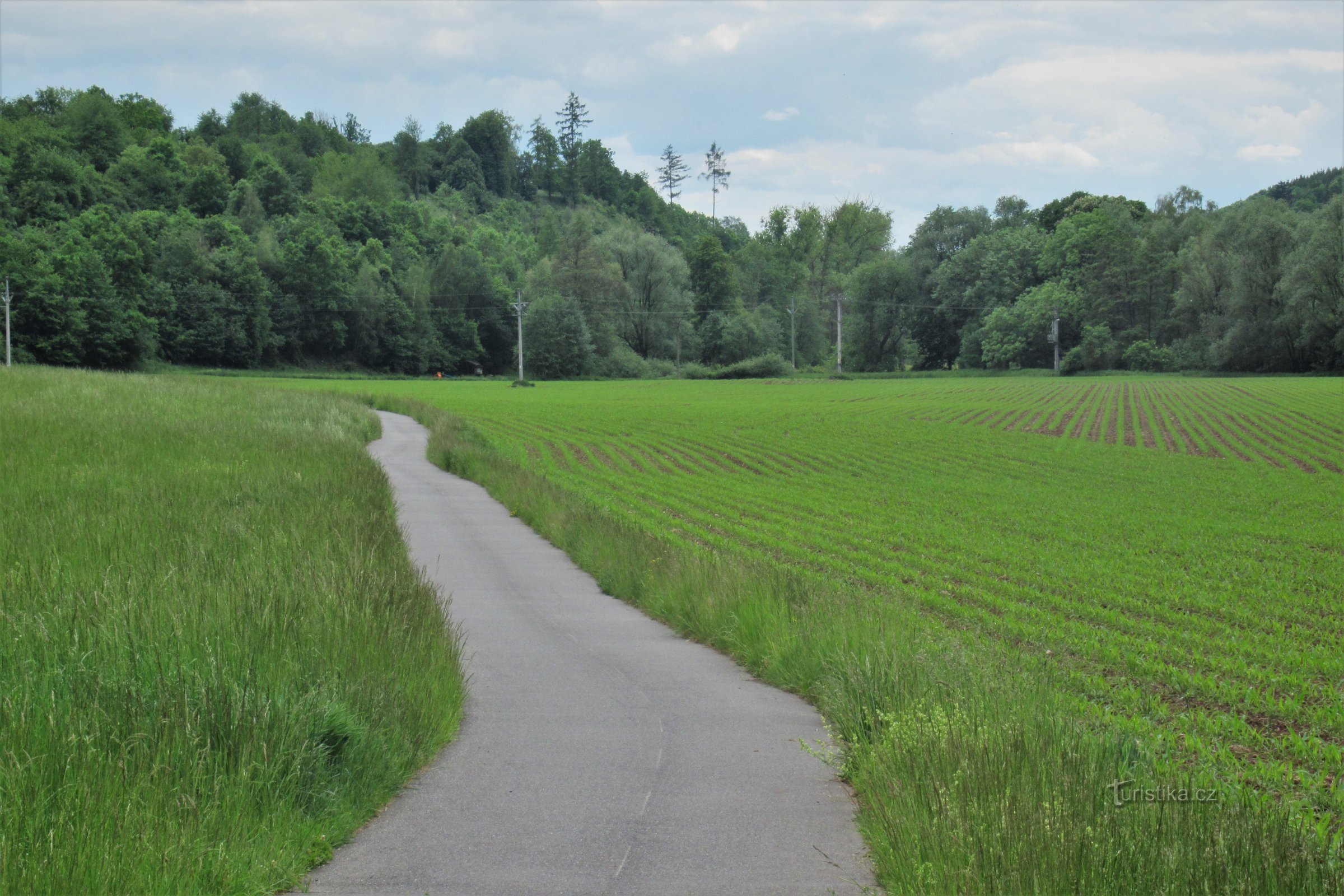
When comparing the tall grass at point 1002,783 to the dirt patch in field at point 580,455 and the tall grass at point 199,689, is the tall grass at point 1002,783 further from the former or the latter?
the dirt patch in field at point 580,455

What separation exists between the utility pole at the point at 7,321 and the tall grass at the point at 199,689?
7085cm

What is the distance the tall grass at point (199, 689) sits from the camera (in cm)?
449

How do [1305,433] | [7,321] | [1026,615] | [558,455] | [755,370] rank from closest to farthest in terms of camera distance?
[1026,615] → [558,455] → [1305,433] → [7,321] → [755,370]

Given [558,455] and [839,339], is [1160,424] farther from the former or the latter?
[839,339]

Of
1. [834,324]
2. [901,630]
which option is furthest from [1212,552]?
[834,324]

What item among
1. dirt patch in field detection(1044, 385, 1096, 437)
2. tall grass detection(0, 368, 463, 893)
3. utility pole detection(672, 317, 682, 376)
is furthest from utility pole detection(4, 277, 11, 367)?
utility pole detection(672, 317, 682, 376)

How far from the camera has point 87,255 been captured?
94.5 m

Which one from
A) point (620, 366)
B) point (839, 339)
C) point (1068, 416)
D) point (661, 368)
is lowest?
point (1068, 416)

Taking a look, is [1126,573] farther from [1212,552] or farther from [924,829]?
[924,829]

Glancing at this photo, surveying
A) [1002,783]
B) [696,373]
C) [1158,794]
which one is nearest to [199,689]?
[1002,783]

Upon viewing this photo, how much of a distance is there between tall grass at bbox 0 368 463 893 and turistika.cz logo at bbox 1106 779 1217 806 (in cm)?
386

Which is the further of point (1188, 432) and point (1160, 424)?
point (1160, 424)

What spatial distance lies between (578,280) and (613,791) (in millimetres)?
128917

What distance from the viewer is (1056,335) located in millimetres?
113625
